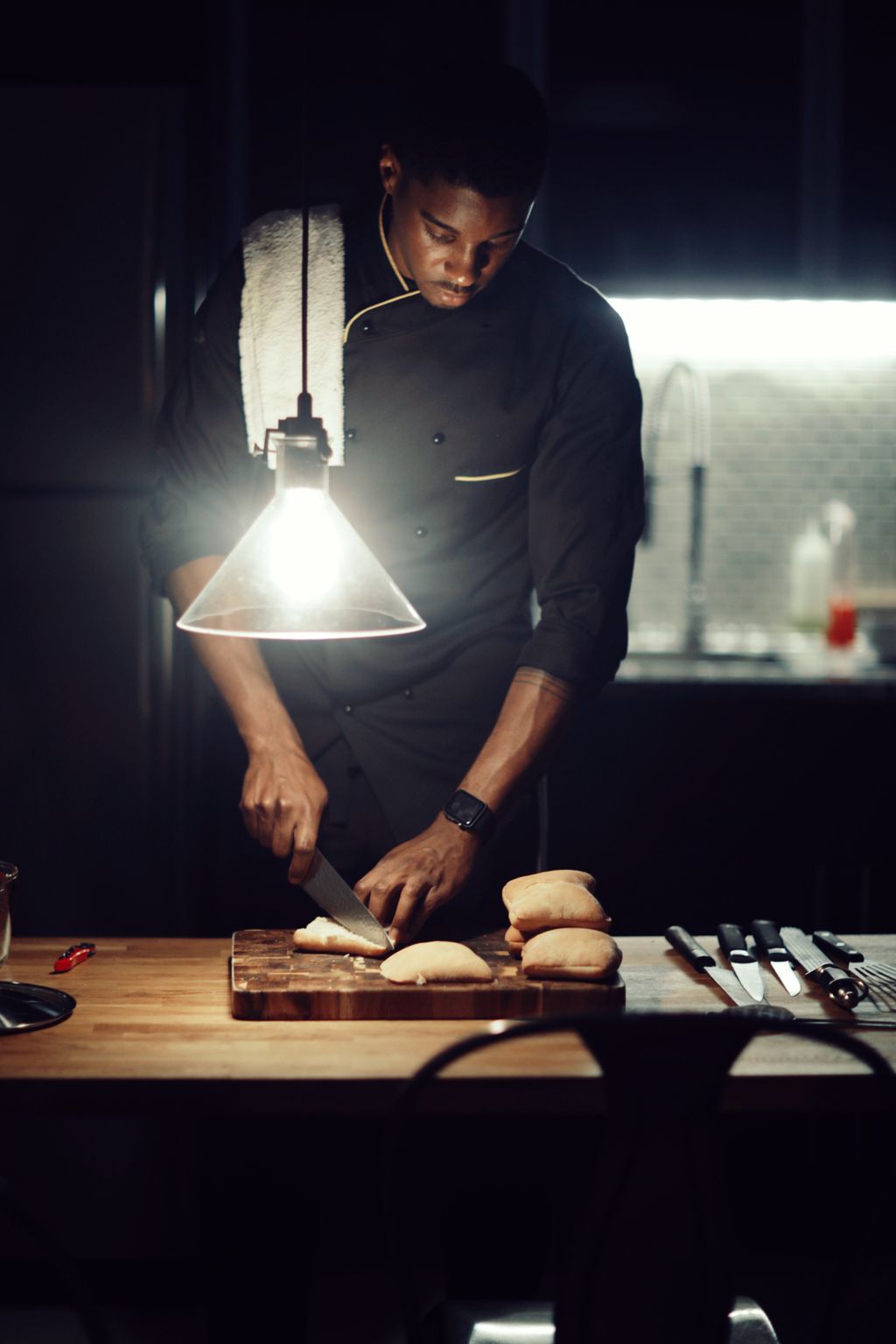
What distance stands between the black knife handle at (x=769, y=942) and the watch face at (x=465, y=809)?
370 mm

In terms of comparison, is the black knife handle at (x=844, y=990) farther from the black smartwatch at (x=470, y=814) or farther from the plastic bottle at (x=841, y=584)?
the plastic bottle at (x=841, y=584)

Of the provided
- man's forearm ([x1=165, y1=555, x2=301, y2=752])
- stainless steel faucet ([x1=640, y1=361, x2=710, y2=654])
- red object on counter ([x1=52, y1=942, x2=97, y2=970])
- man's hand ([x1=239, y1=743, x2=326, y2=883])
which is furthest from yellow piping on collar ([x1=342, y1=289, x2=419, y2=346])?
stainless steel faucet ([x1=640, y1=361, x2=710, y2=654])

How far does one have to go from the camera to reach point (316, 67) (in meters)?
3.08

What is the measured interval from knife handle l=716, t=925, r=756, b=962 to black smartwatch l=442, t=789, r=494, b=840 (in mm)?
312

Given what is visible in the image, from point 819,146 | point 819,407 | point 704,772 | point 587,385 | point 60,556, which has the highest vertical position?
point 819,146

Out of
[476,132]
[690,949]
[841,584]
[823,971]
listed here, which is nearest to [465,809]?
[690,949]

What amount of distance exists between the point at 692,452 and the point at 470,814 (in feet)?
6.83

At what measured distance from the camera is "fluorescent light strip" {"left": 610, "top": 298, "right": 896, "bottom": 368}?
356cm

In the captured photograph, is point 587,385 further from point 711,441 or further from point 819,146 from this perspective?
point 711,441

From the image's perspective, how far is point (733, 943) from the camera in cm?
172

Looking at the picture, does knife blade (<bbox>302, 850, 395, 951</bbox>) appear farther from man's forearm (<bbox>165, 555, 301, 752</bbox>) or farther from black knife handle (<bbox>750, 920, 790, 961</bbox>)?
black knife handle (<bbox>750, 920, 790, 961</bbox>)

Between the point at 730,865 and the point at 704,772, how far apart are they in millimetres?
204

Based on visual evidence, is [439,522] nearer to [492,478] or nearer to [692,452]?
[492,478]

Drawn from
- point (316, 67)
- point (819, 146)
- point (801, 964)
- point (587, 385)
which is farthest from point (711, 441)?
point (801, 964)
